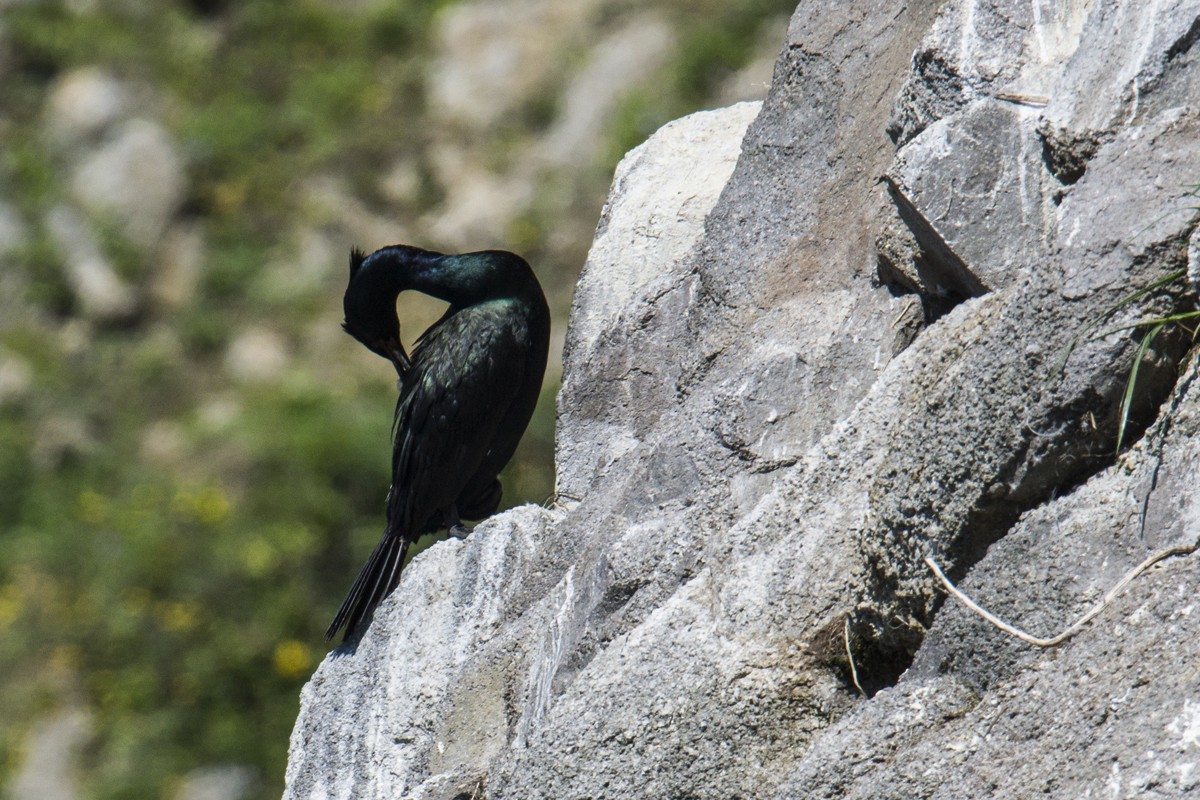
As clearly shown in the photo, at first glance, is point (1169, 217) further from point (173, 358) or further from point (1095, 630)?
point (173, 358)

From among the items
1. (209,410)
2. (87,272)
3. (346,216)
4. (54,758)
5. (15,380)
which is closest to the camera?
(54,758)

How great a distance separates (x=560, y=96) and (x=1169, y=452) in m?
10.6

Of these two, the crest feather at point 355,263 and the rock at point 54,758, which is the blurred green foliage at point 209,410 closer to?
the rock at point 54,758

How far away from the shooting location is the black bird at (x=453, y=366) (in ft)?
17.0

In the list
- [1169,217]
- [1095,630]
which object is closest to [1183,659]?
[1095,630]

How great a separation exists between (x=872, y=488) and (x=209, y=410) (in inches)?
403

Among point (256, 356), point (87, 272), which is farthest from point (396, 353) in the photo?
point (87, 272)

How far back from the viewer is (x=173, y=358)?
1288cm

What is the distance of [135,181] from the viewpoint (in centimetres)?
1354

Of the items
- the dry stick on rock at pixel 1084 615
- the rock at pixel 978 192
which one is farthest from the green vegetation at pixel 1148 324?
the rock at pixel 978 192

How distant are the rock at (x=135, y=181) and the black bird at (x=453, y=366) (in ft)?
28.1

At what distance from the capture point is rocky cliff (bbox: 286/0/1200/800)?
2246 millimetres

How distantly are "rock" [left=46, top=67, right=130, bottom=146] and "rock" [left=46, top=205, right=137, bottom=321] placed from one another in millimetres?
811

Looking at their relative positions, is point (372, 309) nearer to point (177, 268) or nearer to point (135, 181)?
point (177, 268)
